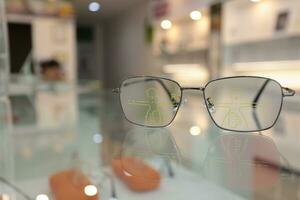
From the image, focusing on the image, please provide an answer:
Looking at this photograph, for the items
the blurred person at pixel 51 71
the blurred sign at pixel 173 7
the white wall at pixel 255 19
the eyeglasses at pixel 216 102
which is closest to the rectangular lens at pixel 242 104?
the eyeglasses at pixel 216 102

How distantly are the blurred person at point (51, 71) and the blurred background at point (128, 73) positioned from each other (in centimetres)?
1

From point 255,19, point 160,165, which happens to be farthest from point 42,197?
point 255,19

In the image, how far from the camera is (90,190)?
31cm

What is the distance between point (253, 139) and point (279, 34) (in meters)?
1.44

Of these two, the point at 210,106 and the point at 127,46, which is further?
the point at 127,46

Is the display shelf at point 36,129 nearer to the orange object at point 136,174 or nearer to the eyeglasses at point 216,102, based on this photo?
the eyeglasses at point 216,102

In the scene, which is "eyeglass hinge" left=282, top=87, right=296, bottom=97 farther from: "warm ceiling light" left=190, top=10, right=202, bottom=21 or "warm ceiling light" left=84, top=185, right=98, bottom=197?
"warm ceiling light" left=190, top=10, right=202, bottom=21

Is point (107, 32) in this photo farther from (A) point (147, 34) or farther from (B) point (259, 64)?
(B) point (259, 64)

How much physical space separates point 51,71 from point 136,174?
94.4 inches

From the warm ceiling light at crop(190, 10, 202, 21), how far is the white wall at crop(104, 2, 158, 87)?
695 millimetres

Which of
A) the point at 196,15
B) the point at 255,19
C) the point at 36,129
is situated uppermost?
the point at 196,15

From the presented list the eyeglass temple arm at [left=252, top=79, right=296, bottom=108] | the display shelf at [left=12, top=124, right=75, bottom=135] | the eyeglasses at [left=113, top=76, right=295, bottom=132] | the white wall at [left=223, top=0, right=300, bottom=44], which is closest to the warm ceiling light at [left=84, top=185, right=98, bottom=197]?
the eyeglasses at [left=113, top=76, right=295, bottom=132]

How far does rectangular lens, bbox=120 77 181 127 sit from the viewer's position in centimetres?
52

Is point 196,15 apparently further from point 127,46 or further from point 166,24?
point 127,46
